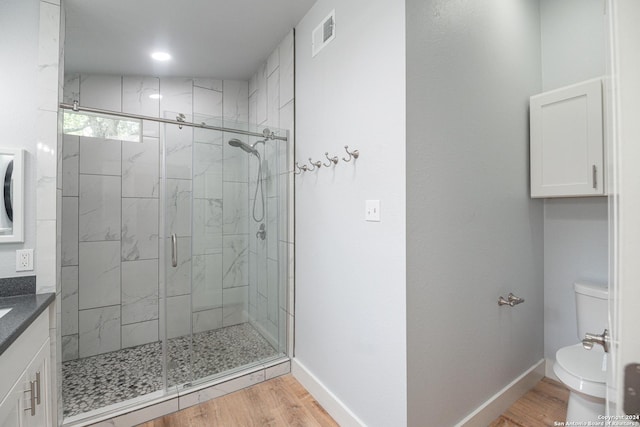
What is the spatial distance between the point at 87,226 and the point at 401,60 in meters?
2.72

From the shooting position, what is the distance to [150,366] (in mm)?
2316

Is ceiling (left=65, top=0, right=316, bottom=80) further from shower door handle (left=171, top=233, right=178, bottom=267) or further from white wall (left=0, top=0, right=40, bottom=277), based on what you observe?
shower door handle (left=171, top=233, right=178, bottom=267)

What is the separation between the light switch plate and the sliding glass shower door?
1.01 meters


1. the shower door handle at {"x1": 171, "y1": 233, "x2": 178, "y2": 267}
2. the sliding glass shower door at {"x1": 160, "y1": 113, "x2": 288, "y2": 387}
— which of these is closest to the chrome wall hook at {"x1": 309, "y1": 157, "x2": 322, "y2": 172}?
the sliding glass shower door at {"x1": 160, "y1": 113, "x2": 288, "y2": 387}

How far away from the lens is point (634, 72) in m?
0.54

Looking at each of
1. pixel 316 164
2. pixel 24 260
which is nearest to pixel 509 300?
pixel 316 164

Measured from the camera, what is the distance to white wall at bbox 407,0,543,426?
1.35 meters

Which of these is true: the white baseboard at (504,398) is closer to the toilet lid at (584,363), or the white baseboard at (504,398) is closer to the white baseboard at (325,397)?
the toilet lid at (584,363)

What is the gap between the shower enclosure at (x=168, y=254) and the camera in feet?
6.37

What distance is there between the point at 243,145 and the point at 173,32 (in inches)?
38.6

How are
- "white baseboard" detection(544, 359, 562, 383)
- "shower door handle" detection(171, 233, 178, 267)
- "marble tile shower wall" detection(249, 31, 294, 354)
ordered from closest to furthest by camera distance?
"shower door handle" detection(171, 233, 178, 267) → "white baseboard" detection(544, 359, 562, 383) → "marble tile shower wall" detection(249, 31, 294, 354)

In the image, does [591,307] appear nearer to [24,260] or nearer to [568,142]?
[568,142]

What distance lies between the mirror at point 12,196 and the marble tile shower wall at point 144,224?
0.71 metres

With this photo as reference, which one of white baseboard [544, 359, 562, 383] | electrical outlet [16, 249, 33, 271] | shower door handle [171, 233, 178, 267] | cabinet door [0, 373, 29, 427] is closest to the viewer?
cabinet door [0, 373, 29, 427]
